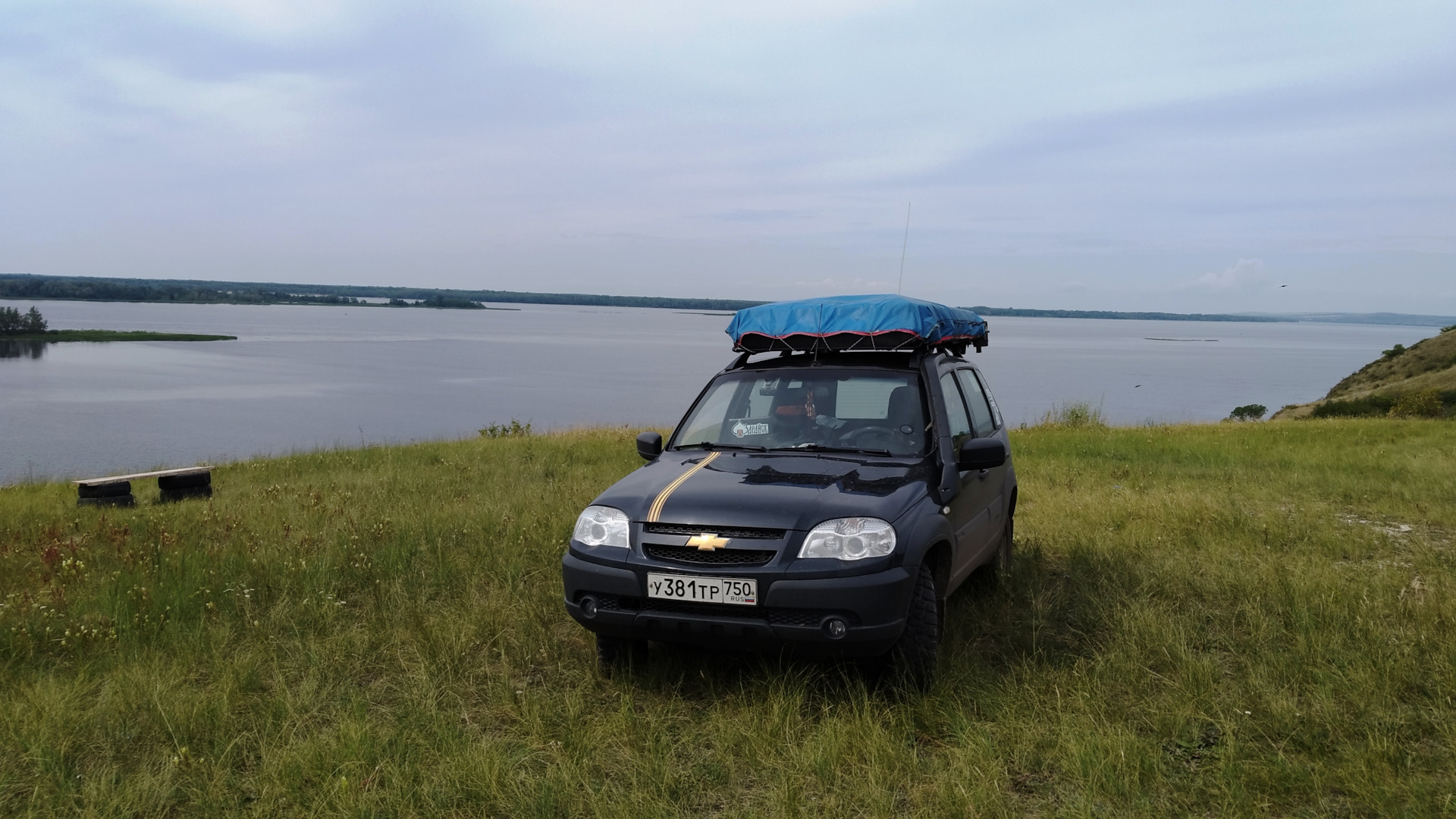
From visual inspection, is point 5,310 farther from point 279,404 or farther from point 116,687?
point 116,687

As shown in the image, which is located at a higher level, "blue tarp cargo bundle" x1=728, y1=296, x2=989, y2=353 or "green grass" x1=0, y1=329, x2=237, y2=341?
"blue tarp cargo bundle" x1=728, y1=296, x2=989, y2=353

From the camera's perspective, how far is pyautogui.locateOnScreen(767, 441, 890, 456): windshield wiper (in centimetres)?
469

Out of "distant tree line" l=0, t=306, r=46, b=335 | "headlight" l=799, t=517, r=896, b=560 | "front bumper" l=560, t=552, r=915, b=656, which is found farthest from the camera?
"distant tree line" l=0, t=306, r=46, b=335

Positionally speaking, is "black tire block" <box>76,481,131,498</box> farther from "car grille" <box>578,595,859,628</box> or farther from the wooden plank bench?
"car grille" <box>578,595,859,628</box>

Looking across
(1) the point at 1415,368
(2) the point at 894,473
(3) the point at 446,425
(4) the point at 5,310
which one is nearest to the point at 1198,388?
(1) the point at 1415,368

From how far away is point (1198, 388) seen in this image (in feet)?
202

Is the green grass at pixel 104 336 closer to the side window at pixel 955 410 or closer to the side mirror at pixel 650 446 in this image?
the side mirror at pixel 650 446

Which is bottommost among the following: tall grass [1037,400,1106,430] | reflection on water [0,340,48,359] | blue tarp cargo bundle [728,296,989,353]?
reflection on water [0,340,48,359]

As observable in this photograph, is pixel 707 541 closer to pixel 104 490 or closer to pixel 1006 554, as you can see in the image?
pixel 1006 554

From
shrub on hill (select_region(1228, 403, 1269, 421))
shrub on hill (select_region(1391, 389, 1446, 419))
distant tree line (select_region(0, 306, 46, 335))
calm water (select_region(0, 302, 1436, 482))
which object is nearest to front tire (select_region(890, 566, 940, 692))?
calm water (select_region(0, 302, 1436, 482))

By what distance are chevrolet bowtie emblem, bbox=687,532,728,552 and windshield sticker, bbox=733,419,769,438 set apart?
1147 millimetres

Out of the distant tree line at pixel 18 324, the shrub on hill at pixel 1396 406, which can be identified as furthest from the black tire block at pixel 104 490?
Result: the distant tree line at pixel 18 324

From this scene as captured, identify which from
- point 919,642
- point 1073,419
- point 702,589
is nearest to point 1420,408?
point 1073,419

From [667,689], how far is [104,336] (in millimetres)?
106891
